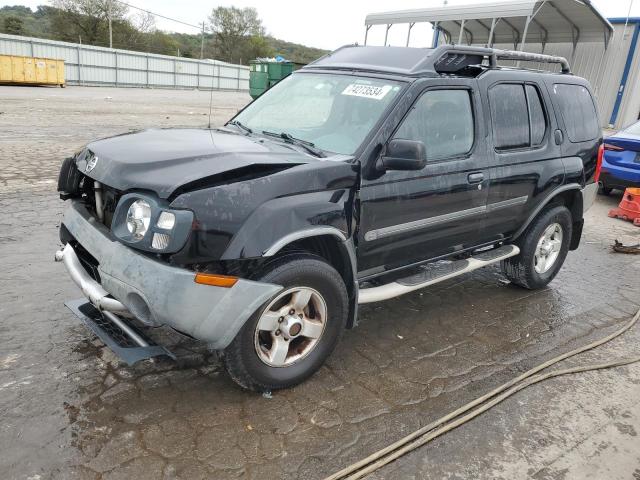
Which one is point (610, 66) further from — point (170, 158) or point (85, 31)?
point (85, 31)

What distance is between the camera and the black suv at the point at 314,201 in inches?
106

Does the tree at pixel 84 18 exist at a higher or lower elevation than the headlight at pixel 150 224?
higher

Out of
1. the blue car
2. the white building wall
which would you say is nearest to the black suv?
the blue car

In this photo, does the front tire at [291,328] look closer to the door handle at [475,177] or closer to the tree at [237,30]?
the door handle at [475,177]

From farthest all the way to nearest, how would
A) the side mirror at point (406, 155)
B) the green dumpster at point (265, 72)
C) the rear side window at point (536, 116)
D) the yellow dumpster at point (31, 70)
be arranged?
the yellow dumpster at point (31, 70) → the green dumpster at point (265, 72) → the rear side window at point (536, 116) → the side mirror at point (406, 155)

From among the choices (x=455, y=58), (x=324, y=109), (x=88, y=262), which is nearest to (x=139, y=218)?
(x=88, y=262)

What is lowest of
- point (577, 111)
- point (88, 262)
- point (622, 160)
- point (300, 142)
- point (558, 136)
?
point (88, 262)

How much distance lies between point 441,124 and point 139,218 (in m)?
2.26

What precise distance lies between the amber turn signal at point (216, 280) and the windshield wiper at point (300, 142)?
1059mm

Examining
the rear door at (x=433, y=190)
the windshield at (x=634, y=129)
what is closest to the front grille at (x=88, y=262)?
the rear door at (x=433, y=190)

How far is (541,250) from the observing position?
5.13 metres

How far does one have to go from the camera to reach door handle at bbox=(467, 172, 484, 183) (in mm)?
3954

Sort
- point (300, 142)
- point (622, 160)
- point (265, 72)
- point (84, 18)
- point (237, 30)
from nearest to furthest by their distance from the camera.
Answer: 1. point (300, 142)
2. point (622, 160)
3. point (265, 72)
4. point (84, 18)
5. point (237, 30)

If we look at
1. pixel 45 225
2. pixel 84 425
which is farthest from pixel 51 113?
pixel 84 425
